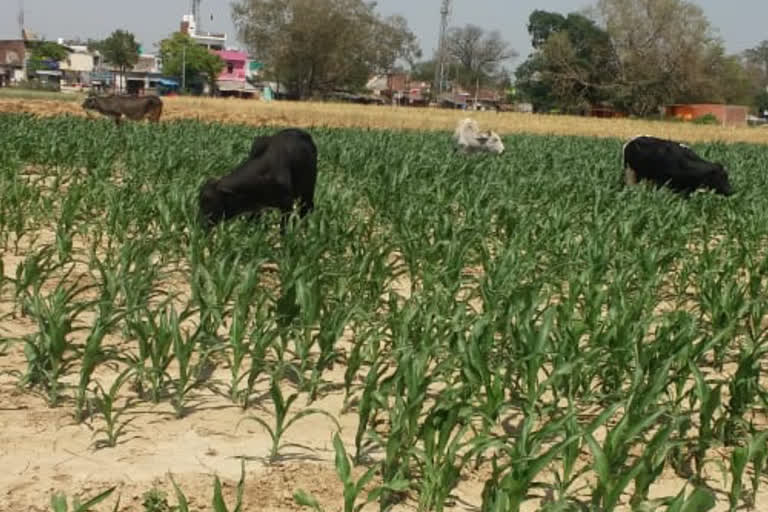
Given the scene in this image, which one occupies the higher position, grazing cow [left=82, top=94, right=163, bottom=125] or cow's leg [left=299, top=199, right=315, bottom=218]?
grazing cow [left=82, top=94, right=163, bottom=125]

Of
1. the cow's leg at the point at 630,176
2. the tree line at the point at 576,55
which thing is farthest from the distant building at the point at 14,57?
the cow's leg at the point at 630,176

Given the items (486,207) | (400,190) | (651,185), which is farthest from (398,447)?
(651,185)

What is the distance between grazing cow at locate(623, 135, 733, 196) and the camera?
32.5 feet

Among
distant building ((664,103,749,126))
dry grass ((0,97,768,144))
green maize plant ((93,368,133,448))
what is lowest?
green maize plant ((93,368,133,448))

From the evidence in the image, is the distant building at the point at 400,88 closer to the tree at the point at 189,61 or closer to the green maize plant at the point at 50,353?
the tree at the point at 189,61

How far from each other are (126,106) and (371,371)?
16591 millimetres

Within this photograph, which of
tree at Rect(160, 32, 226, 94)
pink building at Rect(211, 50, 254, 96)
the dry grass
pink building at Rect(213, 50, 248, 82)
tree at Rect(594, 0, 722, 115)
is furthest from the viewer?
pink building at Rect(213, 50, 248, 82)

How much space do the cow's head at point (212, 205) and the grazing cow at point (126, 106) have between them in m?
12.6

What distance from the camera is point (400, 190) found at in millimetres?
8539

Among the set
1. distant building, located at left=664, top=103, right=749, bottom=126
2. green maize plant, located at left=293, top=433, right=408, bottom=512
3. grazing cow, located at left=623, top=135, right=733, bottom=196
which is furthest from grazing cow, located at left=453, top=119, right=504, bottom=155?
distant building, located at left=664, top=103, right=749, bottom=126

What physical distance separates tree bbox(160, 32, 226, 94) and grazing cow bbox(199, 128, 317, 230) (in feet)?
239

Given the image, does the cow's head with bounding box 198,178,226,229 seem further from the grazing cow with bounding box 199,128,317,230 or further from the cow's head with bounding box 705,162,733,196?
the cow's head with bounding box 705,162,733,196

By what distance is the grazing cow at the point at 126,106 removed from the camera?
58.8ft

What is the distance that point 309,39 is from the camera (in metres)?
60.4
